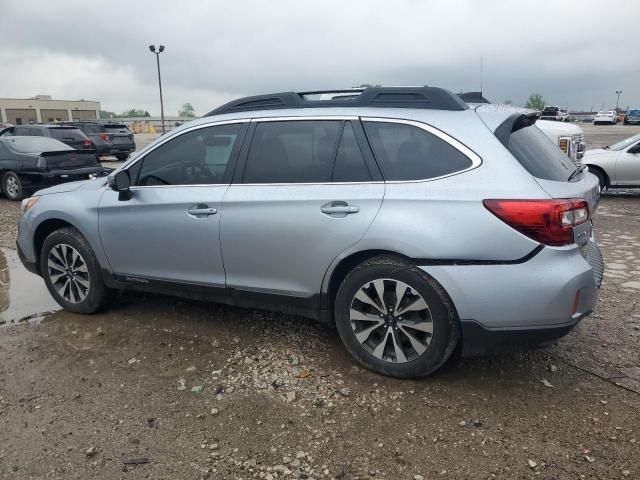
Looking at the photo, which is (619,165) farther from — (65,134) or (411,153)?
(65,134)

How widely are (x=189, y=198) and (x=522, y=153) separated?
88.4 inches

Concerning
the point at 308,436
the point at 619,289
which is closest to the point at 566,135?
the point at 619,289

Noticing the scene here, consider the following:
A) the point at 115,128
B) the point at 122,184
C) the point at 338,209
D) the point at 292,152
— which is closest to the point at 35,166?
the point at 122,184

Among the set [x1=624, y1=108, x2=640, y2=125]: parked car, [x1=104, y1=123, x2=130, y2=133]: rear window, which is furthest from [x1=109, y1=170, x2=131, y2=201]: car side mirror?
[x1=624, y1=108, x2=640, y2=125]: parked car

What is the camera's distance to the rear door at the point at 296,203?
3299mm

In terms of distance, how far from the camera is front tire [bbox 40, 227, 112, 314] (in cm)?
446

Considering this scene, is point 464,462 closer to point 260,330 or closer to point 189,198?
point 260,330

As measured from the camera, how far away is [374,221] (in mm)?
3170

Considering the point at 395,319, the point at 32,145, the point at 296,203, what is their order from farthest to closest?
the point at 32,145
the point at 296,203
the point at 395,319

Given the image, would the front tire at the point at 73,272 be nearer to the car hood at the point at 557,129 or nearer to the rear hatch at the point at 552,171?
the rear hatch at the point at 552,171

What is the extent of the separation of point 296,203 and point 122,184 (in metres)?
1.51

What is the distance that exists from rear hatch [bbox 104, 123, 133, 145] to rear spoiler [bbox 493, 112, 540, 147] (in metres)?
20.3

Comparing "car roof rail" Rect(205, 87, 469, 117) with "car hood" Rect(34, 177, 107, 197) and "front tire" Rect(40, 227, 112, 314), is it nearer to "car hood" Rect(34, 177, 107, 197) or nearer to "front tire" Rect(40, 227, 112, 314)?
"car hood" Rect(34, 177, 107, 197)

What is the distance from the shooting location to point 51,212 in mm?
4551
